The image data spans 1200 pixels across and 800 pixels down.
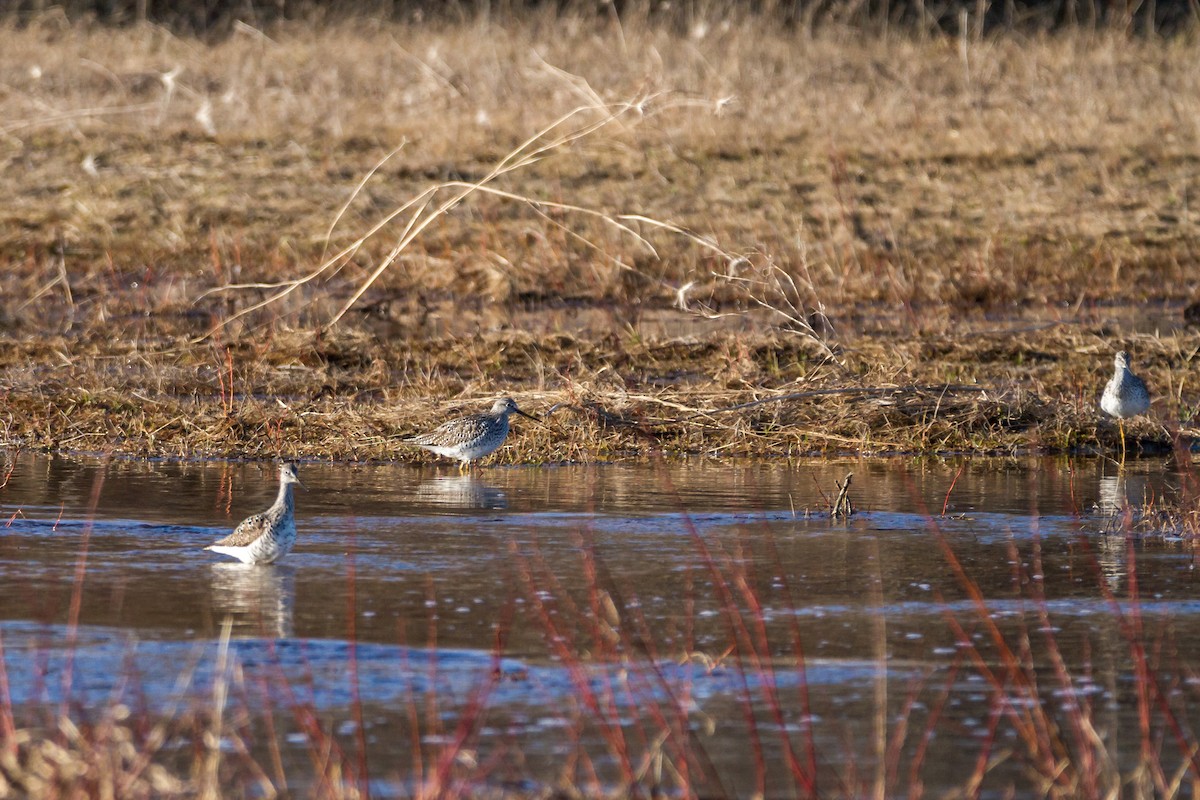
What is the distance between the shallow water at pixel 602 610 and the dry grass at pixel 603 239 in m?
1.23

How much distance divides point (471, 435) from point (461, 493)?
74 cm

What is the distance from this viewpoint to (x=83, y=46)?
26328 millimetres

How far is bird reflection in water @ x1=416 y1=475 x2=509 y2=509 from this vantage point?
33.8 ft

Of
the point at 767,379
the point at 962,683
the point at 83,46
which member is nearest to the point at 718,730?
the point at 962,683

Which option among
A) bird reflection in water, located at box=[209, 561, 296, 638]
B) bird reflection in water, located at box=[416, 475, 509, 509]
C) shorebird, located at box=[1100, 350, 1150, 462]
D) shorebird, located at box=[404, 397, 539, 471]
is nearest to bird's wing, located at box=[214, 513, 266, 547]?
bird reflection in water, located at box=[209, 561, 296, 638]

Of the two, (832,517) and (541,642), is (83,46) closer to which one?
(832,517)

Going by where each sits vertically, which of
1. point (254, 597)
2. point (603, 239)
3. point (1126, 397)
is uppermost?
point (603, 239)

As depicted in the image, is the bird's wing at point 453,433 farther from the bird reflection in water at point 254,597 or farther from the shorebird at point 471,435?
the bird reflection in water at point 254,597

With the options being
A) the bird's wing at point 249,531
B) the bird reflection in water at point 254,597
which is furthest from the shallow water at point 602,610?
the bird's wing at point 249,531

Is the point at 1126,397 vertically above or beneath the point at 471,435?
above

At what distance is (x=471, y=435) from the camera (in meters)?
11.4

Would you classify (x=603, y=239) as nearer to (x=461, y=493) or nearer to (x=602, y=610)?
(x=461, y=493)

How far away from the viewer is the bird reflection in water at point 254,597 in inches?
290

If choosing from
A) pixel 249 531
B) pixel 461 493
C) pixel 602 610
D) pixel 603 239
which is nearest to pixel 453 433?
pixel 461 493
